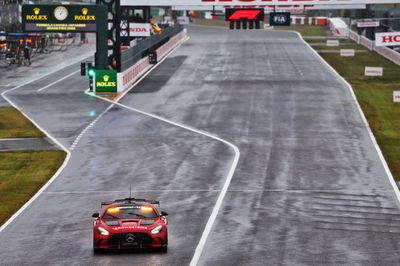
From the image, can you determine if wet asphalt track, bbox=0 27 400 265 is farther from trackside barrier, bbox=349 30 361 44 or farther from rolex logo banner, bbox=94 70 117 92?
trackside barrier, bbox=349 30 361 44

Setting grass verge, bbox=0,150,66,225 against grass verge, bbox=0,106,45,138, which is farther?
grass verge, bbox=0,106,45,138

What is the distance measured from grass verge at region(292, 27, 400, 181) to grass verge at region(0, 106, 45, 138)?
1643 centimetres

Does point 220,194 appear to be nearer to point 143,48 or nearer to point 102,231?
point 102,231

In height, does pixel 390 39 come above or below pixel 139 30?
above

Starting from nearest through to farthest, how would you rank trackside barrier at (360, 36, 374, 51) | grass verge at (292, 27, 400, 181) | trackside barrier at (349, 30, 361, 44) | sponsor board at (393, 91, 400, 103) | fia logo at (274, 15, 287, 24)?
grass verge at (292, 27, 400, 181), sponsor board at (393, 91, 400, 103), fia logo at (274, 15, 287, 24), trackside barrier at (360, 36, 374, 51), trackside barrier at (349, 30, 361, 44)

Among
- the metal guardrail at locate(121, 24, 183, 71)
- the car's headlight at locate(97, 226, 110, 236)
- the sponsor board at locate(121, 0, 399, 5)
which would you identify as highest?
the sponsor board at locate(121, 0, 399, 5)

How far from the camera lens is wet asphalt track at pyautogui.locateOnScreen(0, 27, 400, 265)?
23828 millimetres

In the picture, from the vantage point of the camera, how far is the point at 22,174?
1459 inches

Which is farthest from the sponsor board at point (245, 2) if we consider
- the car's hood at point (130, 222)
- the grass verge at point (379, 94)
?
the car's hood at point (130, 222)

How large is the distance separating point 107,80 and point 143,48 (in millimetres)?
15476

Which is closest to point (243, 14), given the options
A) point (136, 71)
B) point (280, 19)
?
point (280, 19)

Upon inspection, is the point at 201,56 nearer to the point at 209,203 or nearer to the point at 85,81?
the point at 85,81

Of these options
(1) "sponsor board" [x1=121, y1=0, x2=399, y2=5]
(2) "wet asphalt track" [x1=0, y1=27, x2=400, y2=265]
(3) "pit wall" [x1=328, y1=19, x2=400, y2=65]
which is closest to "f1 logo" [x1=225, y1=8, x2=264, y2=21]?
(1) "sponsor board" [x1=121, y1=0, x2=399, y2=5]

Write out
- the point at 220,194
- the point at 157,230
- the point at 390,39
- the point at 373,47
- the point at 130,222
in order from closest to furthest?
1. the point at 157,230
2. the point at 130,222
3. the point at 220,194
4. the point at 390,39
5. the point at 373,47
